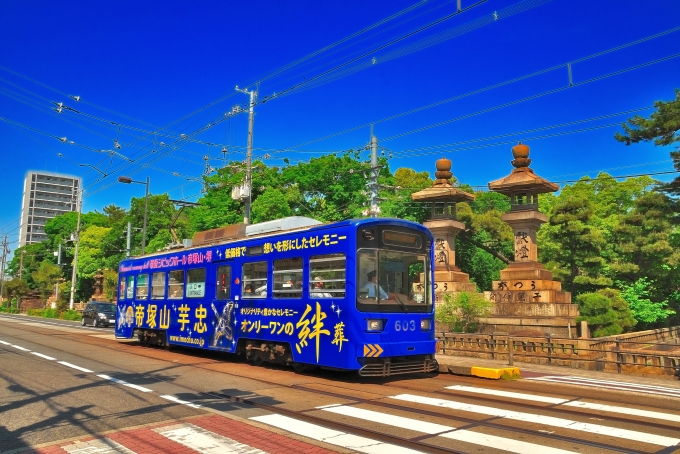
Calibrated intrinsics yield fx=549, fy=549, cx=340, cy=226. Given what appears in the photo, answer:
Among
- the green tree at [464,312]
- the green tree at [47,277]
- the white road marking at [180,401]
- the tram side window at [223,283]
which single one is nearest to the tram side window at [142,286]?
the tram side window at [223,283]

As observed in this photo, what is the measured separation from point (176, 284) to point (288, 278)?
19.4 feet

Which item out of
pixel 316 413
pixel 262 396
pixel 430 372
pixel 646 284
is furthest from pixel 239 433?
pixel 646 284

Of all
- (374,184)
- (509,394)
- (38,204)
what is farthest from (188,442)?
(38,204)

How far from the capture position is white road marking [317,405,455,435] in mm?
7065

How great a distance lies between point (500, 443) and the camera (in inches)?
250

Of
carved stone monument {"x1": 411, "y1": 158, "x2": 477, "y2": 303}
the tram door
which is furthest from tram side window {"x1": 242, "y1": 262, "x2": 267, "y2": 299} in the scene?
carved stone monument {"x1": 411, "y1": 158, "x2": 477, "y2": 303}

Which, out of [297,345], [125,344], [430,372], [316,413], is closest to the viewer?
[316,413]

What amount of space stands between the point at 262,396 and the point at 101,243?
64787 millimetres

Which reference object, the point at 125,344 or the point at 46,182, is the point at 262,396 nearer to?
the point at 125,344

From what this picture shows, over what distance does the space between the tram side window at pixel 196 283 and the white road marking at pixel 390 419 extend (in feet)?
26.1

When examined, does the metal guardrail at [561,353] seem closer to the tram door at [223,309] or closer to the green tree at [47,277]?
the tram door at [223,309]

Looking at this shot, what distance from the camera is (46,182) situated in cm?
16125

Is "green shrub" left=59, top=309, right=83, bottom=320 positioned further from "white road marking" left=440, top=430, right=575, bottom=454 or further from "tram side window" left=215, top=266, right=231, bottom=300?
"white road marking" left=440, top=430, right=575, bottom=454

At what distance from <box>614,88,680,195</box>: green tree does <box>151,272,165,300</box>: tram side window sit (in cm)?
2411
